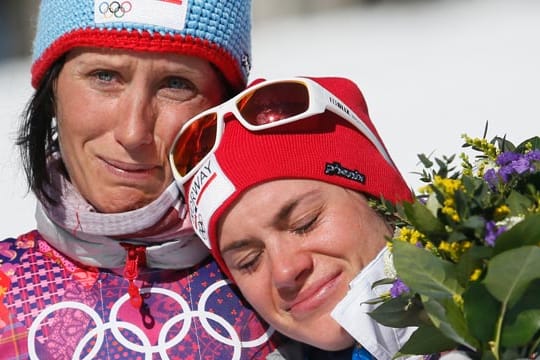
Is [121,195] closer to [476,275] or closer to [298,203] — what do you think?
[298,203]

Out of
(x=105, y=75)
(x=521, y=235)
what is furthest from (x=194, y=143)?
(x=521, y=235)

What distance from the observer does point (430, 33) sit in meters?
4.05

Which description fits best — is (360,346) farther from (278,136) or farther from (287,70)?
(287,70)

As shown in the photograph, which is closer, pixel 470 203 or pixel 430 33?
pixel 470 203

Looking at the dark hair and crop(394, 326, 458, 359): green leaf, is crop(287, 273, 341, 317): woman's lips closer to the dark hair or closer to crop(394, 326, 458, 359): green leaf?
crop(394, 326, 458, 359): green leaf

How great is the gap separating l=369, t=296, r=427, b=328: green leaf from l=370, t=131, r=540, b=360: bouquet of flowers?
39mm

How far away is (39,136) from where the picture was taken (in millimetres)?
2367

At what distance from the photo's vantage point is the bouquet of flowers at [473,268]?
4.58 ft

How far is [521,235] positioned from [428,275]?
0.52ft

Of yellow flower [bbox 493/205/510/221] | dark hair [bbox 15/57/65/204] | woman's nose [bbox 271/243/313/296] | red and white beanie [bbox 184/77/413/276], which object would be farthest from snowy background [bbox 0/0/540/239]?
yellow flower [bbox 493/205/510/221]

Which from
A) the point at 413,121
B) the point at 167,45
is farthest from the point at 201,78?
the point at 413,121

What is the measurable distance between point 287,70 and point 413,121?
682 millimetres

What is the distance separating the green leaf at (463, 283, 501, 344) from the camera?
142 centimetres

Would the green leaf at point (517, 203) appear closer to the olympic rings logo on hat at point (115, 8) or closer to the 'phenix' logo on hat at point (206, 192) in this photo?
the 'phenix' logo on hat at point (206, 192)
